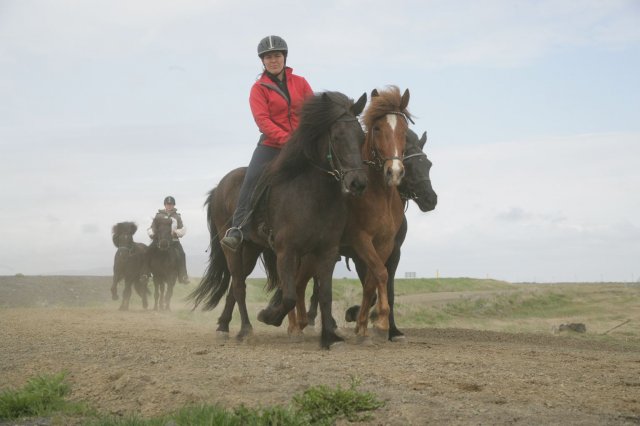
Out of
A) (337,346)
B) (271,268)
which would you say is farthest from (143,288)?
(337,346)

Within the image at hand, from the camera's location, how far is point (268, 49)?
11.4m

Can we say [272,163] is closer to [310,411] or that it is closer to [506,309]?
[310,411]

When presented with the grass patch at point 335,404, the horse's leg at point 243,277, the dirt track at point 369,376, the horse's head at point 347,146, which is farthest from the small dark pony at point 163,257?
the grass patch at point 335,404

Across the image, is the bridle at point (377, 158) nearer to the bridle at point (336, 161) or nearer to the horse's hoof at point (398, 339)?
the bridle at point (336, 161)

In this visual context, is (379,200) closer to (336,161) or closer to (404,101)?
(336,161)

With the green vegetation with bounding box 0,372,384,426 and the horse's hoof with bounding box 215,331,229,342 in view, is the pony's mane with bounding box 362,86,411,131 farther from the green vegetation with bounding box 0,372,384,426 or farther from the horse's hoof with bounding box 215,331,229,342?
the green vegetation with bounding box 0,372,384,426

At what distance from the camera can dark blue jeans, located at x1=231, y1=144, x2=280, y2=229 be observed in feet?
37.2

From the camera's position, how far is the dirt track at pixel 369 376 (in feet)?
20.5

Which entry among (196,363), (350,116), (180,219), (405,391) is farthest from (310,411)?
(180,219)

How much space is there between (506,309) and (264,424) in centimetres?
2249

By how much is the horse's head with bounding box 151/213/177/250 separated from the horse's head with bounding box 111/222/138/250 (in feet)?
5.06

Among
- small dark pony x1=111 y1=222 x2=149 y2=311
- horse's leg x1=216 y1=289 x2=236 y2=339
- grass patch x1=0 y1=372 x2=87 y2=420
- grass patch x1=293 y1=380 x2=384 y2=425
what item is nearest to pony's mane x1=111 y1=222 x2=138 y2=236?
small dark pony x1=111 y1=222 x2=149 y2=311

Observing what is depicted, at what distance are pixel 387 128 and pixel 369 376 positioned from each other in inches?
146

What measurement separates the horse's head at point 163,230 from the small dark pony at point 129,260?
1.11 metres
